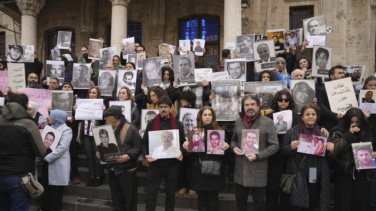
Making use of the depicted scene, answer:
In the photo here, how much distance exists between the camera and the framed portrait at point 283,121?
4938 mm

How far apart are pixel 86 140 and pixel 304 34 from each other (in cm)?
561

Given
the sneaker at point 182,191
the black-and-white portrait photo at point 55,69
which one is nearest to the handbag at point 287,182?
the sneaker at point 182,191

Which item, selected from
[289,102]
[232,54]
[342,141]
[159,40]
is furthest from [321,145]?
[159,40]

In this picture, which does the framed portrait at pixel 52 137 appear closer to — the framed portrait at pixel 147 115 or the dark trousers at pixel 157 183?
the framed portrait at pixel 147 115

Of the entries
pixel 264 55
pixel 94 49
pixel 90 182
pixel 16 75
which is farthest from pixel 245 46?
pixel 16 75

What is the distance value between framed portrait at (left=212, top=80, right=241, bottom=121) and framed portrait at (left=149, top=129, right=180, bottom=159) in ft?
3.43

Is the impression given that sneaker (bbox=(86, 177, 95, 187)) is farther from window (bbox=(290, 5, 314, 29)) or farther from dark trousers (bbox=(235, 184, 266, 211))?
window (bbox=(290, 5, 314, 29))

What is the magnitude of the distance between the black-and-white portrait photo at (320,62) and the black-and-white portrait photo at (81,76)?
15.3ft

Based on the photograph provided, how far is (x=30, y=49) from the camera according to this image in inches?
358

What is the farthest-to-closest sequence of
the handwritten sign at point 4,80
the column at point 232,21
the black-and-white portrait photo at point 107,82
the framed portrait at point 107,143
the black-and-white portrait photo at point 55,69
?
the column at point 232,21 < the black-and-white portrait photo at point 55,69 < the handwritten sign at point 4,80 < the black-and-white portrait photo at point 107,82 < the framed portrait at point 107,143

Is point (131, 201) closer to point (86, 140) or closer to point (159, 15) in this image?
point (86, 140)

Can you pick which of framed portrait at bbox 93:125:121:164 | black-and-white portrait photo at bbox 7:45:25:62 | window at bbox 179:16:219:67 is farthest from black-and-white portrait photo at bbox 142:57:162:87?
window at bbox 179:16:219:67

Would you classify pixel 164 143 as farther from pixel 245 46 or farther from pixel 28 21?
pixel 28 21

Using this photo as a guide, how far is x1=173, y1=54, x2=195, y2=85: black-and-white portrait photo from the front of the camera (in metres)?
6.66
